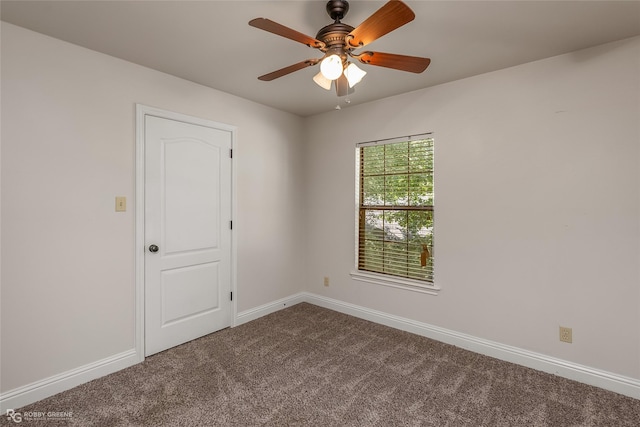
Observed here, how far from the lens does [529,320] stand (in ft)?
8.21

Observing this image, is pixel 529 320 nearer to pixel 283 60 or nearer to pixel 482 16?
pixel 482 16

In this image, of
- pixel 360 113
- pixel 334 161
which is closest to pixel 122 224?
pixel 334 161

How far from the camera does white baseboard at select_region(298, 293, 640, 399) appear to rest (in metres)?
2.16

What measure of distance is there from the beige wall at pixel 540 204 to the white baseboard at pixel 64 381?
8.24 ft

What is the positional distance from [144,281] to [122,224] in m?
0.52

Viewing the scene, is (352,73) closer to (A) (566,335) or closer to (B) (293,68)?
(B) (293,68)

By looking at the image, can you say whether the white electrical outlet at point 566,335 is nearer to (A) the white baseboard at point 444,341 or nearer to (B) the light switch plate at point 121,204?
(A) the white baseboard at point 444,341

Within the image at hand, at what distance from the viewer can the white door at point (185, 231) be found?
2656 mm

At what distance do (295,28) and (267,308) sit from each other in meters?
2.89

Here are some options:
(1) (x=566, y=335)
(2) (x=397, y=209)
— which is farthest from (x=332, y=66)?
(1) (x=566, y=335)

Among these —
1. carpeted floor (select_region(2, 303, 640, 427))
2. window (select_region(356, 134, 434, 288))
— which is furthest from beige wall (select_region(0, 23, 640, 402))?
carpeted floor (select_region(2, 303, 640, 427))

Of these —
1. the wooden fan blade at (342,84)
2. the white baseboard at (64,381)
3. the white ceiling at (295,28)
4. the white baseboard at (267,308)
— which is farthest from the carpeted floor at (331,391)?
the white ceiling at (295,28)

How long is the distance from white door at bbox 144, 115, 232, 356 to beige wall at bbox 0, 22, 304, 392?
0.55 ft

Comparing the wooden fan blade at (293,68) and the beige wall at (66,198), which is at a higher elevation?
the wooden fan blade at (293,68)
